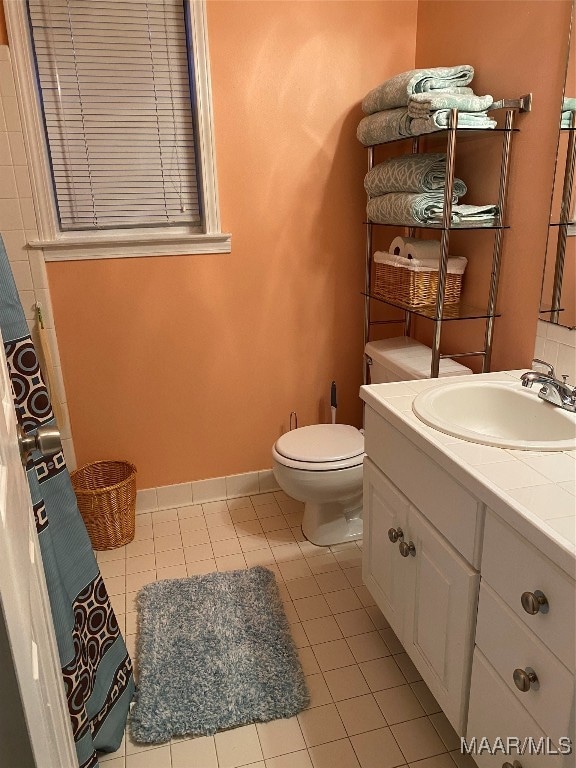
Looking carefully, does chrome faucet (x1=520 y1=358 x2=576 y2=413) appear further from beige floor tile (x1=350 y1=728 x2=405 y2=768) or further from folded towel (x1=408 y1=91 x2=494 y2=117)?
beige floor tile (x1=350 y1=728 x2=405 y2=768)

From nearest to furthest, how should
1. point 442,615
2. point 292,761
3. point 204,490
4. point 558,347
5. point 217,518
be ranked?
point 442,615, point 292,761, point 558,347, point 217,518, point 204,490

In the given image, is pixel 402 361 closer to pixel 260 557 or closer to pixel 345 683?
pixel 260 557

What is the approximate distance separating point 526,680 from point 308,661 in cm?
86

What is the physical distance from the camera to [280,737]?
1492 mm

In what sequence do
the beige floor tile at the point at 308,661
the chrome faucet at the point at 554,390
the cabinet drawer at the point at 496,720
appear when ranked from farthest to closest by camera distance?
the beige floor tile at the point at 308,661, the chrome faucet at the point at 554,390, the cabinet drawer at the point at 496,720

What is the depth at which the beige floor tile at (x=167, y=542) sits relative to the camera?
2309 millimetres

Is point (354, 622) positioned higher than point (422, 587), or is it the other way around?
point (422, 587)

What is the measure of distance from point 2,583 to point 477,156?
77.0 inches

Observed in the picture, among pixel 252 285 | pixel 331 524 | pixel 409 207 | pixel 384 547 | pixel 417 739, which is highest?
pixel 409 207

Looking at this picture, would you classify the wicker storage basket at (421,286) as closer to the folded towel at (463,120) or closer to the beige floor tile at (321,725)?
the folded towel at (463,120)

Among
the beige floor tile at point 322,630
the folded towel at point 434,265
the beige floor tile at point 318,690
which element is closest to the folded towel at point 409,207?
the folded towel at point 434,265

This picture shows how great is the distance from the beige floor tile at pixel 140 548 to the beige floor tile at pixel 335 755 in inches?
42.1

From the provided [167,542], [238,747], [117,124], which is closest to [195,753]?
[238,747]

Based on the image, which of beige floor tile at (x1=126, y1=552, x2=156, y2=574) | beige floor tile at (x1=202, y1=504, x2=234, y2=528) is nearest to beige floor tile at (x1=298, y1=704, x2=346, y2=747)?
beige floor tile at (x1=126, y1=552, x2=156, y2=574)
